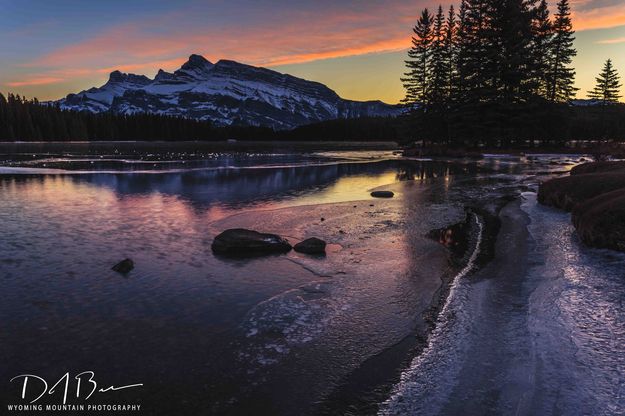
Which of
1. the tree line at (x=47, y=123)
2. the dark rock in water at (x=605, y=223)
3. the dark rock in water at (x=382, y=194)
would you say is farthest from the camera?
the tree line at (x=47, y=123)

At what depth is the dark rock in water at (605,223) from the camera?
10.5 meters

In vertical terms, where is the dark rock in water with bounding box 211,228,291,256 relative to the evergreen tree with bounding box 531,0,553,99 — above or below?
below

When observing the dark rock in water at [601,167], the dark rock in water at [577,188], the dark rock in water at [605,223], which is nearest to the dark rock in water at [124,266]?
the dark rock in water at [605,223]

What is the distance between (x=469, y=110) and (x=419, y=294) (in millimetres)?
56097

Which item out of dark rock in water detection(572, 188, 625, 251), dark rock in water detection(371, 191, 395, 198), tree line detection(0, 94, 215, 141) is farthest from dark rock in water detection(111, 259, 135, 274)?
tree line detection(0, 94, 215, 141)

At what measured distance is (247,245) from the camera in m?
12.6

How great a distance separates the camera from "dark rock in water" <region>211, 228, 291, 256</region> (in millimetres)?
12547

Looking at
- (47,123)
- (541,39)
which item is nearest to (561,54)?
(541,39)

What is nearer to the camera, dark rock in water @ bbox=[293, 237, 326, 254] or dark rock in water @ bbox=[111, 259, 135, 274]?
dark rock in water @ bbox=[111, 259, 135, 274]

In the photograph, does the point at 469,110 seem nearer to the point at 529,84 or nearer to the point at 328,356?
the point at 529,84

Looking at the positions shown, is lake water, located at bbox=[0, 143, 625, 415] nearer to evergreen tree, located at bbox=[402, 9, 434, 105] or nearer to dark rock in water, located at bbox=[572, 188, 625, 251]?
dark rock in water, located at bbox=[572, 188, 625, 251]

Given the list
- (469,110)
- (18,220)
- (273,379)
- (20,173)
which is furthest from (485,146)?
(273,379)

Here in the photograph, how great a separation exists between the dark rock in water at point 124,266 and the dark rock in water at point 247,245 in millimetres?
2389

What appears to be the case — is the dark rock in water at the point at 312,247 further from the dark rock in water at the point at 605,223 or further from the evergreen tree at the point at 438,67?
the evergreen tree at the point at 438,67
